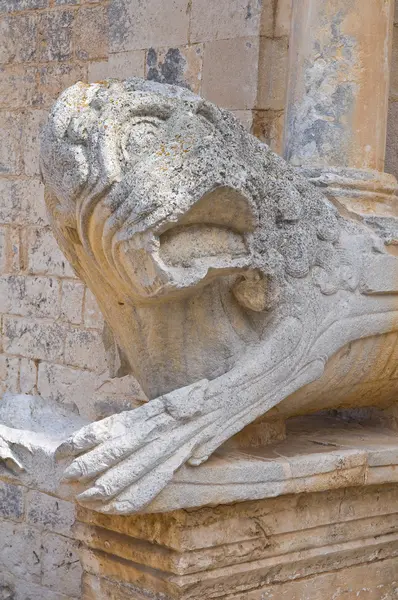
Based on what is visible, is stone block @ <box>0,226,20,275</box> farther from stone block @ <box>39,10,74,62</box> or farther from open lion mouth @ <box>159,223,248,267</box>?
open lion mouth @ <box>159,223,248,267</box>

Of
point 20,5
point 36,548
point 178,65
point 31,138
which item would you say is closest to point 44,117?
point 31,138

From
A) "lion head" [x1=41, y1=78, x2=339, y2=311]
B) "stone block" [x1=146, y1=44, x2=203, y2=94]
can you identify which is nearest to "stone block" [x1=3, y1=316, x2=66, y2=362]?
"stone block" [x1=146, y1=44, x2=203, y2=94]

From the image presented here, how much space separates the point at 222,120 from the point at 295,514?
106cm

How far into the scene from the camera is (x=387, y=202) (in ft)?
10.8

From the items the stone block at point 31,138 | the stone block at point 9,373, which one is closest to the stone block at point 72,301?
the stone block at point 9,373

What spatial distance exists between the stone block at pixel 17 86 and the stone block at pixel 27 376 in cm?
134

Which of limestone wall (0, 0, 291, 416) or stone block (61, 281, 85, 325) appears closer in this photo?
limestone wall (0, 0, 291, 416)

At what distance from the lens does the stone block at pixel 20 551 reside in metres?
5.23

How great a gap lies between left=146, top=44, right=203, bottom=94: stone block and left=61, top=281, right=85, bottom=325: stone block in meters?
1.11

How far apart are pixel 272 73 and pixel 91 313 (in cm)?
150

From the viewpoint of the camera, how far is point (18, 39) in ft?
18.2

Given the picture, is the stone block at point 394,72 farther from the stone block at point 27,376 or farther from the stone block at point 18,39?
the stone block at point 27,376

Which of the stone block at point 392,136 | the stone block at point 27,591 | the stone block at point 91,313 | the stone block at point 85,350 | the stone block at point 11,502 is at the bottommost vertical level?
the stone block at point 27,591

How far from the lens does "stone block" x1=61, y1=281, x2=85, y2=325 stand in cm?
512
